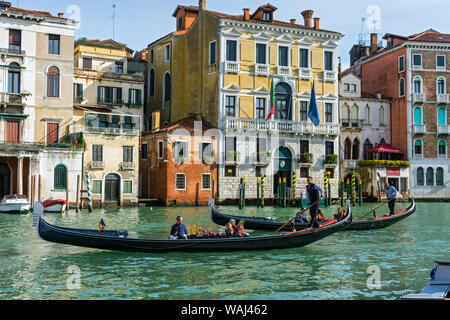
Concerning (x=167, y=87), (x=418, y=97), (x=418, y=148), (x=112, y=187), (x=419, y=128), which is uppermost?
(x=167, y=87)

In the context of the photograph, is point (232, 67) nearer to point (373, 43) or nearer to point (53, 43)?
point (53, 43)

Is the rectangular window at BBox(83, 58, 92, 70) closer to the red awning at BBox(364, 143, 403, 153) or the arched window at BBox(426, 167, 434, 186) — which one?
the red awning at BBox(364, 143, 403, 153)

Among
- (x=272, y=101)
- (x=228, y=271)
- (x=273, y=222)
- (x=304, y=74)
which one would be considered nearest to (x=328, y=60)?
(x=304, y=74)

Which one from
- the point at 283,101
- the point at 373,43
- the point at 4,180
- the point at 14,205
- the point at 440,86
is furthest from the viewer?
the point at 373,43

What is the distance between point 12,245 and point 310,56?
21683 millimetres

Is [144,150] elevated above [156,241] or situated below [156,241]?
above

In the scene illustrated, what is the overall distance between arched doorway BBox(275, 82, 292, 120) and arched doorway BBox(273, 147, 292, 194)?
1900mm

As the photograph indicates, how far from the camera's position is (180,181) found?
1067 inches

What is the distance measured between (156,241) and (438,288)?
6.80 metres

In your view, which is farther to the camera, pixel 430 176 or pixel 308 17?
pixel 430 176

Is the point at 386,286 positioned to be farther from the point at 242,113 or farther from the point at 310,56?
the point at 310,56

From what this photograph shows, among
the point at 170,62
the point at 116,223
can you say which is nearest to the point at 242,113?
the point at 170,62

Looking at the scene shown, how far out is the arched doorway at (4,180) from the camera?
78.9 feet
